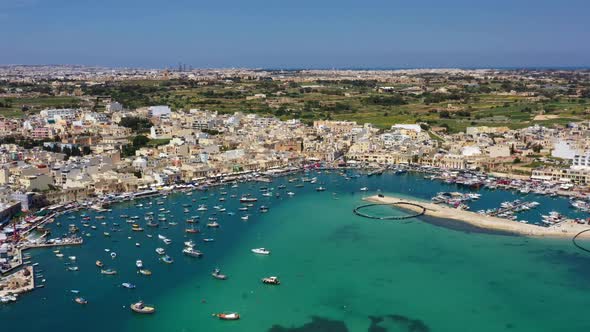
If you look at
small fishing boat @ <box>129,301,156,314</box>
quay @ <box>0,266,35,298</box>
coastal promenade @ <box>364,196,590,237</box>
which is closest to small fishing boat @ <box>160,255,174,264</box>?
small fishing boat @ <box>129,301,156,314</box>

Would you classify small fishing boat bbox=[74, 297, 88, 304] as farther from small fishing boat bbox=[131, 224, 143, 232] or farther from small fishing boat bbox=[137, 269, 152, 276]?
small fishing boat bbox=[131, 224, 143, 232]

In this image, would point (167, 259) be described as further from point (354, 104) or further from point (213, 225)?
point (354, 104)

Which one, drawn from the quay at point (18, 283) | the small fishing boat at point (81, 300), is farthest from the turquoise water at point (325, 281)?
the quay at point (18, 283)

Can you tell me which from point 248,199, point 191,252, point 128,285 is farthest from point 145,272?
point 248,199

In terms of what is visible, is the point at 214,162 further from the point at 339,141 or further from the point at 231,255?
the point at 231,255

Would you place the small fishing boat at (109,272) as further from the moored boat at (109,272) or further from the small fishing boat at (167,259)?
the small fishing boat at (167,259)
